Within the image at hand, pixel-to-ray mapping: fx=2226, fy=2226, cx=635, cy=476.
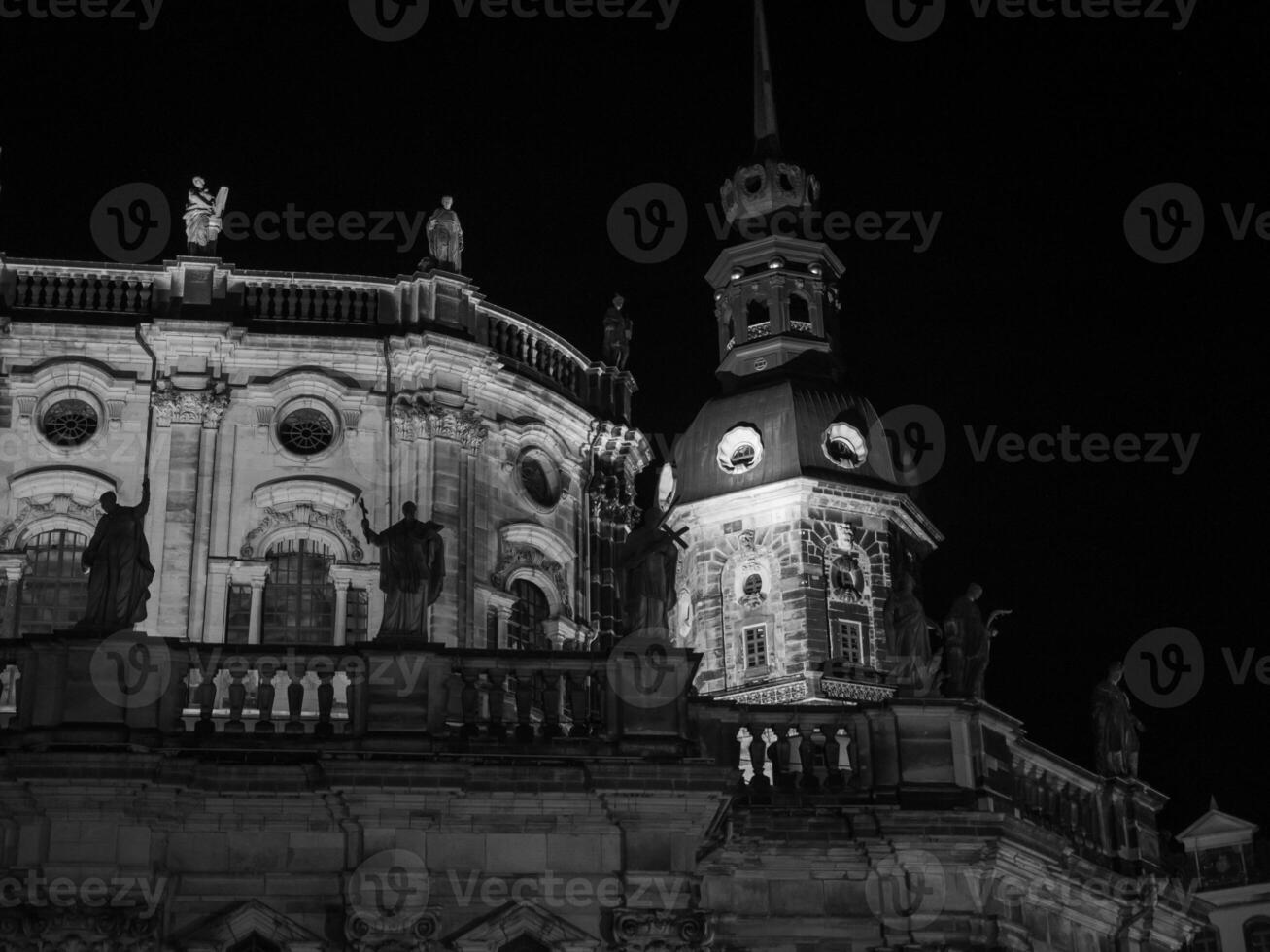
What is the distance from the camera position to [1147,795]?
112ft

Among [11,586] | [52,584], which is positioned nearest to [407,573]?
[52,584]

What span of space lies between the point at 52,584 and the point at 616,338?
1193 cm

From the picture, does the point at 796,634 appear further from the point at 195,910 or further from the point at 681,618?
the point at 195,910

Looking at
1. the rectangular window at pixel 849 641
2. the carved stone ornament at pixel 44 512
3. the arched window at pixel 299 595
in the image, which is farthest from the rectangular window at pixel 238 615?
the rectangular window at pixel 849 641

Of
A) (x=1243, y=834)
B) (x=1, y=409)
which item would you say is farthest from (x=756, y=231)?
(x=1, y=409)

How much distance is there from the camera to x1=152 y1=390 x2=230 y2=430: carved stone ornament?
120 ft

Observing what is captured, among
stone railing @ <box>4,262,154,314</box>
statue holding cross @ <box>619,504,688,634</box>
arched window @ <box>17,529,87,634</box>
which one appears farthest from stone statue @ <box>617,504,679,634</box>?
stone railing @ <box>4,262,154,314</box>

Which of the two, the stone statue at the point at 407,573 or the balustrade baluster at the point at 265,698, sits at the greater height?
the stone statue at the point at 407,573

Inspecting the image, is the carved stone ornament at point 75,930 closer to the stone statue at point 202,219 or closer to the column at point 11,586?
the column at point 11,586

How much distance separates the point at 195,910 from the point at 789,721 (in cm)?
840

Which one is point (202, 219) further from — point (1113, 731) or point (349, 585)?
point (1113, 731)

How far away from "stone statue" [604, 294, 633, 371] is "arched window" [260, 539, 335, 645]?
788 centimetres

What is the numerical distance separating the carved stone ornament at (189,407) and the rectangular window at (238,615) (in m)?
2.83

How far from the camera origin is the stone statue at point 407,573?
2766 cm
